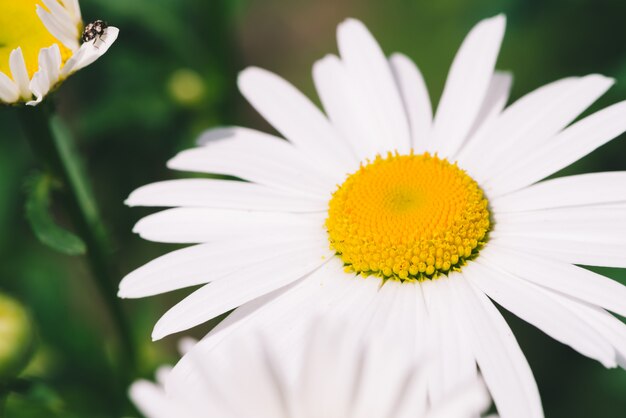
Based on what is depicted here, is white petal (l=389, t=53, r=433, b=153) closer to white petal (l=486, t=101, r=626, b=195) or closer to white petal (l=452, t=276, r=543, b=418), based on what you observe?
white petal (l=486, t=101, r=626, b=195)

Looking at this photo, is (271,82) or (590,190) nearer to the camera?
(590,190)

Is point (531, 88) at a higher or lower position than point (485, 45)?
lower

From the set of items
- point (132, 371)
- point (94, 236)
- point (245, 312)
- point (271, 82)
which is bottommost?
point (132, 371)

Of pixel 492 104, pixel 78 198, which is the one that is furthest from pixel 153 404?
pixel 492 104

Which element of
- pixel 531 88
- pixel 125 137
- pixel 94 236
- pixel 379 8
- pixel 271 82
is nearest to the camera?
pixel 94 236

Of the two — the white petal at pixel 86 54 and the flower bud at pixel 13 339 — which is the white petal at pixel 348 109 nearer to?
the white petal at pixel 86 54

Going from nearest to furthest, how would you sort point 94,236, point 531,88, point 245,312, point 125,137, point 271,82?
point 245,312 < point 94,236 < point 271,82 < point 125,137 < point 531,88

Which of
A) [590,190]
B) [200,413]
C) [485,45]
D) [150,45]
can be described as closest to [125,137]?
[150,45]

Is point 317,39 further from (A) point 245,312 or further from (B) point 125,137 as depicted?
(A) point 245,312
